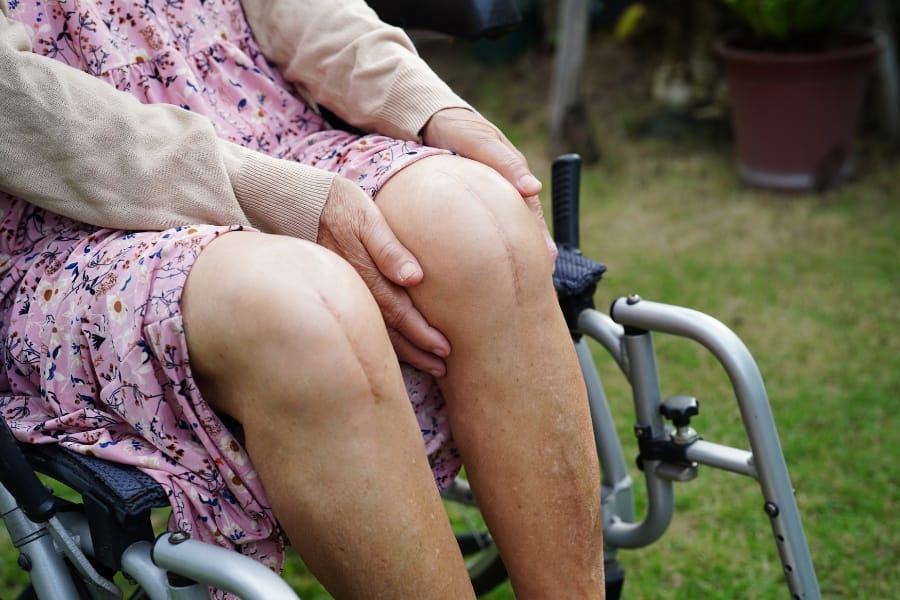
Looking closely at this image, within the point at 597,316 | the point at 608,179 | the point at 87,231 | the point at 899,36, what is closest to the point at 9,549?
the point at 87,231

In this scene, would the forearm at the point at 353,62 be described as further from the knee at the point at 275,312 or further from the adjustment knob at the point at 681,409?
the adjustment knob at the point at 681,409

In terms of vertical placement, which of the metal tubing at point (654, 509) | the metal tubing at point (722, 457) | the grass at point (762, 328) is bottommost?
the grass at point (762, 328)

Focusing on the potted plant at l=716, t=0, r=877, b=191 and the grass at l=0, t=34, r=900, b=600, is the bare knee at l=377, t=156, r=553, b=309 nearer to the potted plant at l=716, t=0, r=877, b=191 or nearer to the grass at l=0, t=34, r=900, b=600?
the grass at l=0, t=34, r=900, b=600

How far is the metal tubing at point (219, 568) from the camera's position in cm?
83

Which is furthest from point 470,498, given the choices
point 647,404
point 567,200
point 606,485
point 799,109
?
point 799,109

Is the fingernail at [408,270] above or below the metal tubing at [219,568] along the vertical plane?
above

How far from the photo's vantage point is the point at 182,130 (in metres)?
1.10

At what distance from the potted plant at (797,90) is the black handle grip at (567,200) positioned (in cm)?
215

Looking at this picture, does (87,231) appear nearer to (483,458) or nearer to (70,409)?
(70,409)

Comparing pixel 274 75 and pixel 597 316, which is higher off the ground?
pixel 274 75

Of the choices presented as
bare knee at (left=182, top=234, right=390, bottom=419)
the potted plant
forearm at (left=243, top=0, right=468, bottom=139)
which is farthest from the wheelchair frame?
the potted plant

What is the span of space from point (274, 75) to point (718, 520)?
1141 mm

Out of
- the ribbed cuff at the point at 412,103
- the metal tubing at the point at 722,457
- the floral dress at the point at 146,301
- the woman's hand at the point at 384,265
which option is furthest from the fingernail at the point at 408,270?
the metal tubing at the point at 722,457

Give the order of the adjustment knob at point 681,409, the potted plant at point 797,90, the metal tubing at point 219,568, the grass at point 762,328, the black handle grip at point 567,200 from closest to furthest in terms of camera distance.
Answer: the metal tubing at point 219,568
the adjustment knob at point 681,409
the black handle grip at point 567,200
the grass at point 762,328
the potted plant at point 797,90
